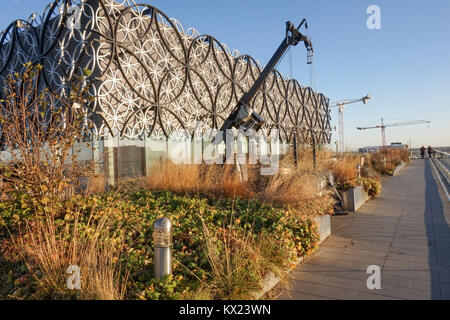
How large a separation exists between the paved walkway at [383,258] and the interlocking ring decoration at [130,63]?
615 centimetres

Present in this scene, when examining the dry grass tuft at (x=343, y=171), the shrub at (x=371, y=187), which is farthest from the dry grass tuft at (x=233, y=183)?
the shrub at (x=371, y=187)

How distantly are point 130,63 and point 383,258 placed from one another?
15.4m

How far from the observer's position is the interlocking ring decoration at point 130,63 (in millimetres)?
14234

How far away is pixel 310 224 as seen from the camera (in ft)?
13.7

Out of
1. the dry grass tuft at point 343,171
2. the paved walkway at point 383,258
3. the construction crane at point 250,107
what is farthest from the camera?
the construction crane at point 250,107

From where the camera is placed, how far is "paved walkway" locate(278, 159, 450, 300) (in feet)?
9.34

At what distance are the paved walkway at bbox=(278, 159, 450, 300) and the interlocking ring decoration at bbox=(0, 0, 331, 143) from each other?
615cm

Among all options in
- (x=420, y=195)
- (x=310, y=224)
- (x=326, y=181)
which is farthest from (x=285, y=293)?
(x=420, y=195)

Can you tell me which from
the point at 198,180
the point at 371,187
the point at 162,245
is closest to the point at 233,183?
the point at 198,180

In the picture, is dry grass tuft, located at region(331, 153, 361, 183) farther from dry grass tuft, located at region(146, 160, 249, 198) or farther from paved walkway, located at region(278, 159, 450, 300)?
dry grass tuft, located at region(146, 160, 249, 198)

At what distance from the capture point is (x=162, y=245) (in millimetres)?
2393

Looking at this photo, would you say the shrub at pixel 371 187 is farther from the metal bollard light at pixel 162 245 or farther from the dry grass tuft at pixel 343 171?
the metal bollard light at pixel 162 245

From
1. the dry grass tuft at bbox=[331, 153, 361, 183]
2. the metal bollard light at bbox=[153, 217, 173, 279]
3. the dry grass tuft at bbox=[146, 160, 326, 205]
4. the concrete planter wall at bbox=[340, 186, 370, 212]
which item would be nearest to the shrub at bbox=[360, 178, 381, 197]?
the dry grass tuft at bbox=[331, 153, 361, 183]

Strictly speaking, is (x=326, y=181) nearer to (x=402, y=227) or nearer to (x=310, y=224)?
(x=402, y=227)
